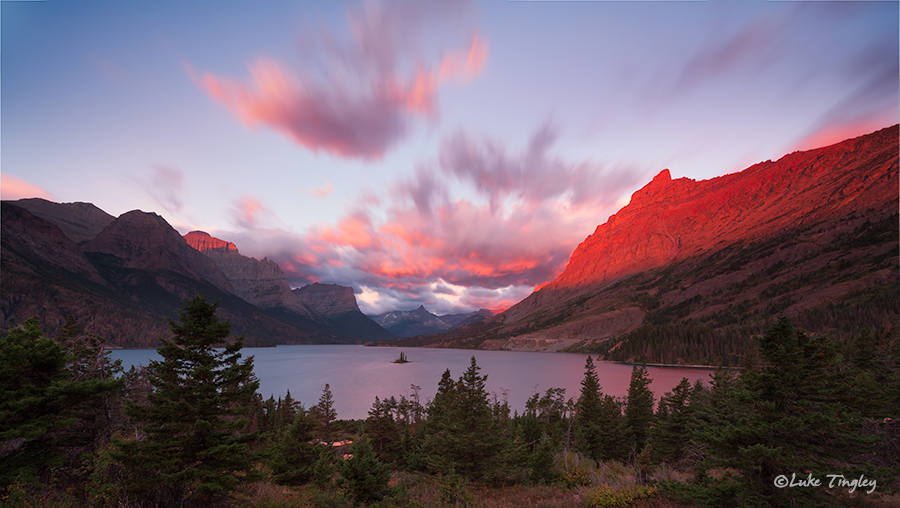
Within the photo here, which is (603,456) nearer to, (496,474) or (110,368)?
(496,474)

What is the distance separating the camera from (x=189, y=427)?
38.8ft

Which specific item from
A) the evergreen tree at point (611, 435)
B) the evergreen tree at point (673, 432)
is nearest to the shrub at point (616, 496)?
the evergreen tree at point (673, 432)

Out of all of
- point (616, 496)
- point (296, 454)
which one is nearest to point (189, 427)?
point (616, 496)

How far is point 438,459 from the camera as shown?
25.1 meters

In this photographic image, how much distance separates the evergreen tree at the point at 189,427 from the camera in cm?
1123

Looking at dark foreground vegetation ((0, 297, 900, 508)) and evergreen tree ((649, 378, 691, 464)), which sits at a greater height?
dark foreground vegetation ((0, 297, 900, 508))

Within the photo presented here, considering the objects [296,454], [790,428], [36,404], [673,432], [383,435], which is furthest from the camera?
[383,435]

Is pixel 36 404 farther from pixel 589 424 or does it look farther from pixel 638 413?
pixel 638 413

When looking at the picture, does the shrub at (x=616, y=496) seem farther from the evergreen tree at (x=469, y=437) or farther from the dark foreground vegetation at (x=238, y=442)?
the evergreen tree at (x=469, y=437)

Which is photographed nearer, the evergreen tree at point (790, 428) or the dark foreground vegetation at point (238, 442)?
the evergreen tree at point (790, 428)

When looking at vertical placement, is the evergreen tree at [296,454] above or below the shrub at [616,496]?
below

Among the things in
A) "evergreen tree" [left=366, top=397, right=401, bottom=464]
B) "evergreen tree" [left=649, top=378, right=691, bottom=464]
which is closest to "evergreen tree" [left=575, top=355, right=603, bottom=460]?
"evergreen tree" [left=649, top=378, right=691, bottom=464]

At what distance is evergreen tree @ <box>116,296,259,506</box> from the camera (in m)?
11.2

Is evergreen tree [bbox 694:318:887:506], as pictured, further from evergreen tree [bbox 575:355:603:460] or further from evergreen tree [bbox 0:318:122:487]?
evergreen tree [bbox 575:355:603:460]
